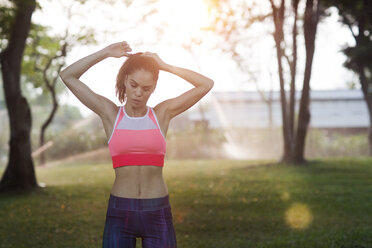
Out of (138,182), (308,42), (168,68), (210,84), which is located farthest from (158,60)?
(308,42)

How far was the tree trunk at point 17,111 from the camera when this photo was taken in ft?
40.2

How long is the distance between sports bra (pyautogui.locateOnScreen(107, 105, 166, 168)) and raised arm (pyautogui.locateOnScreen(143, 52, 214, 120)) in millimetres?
220

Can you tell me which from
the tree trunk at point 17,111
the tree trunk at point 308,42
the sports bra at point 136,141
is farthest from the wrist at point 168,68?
the tree trunk at point 308,42

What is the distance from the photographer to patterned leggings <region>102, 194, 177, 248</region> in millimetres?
3008

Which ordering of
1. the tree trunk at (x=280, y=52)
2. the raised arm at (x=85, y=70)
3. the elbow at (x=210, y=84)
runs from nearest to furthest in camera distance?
the raised arm at (x=85, y=70) < the elbow at (x=210, y=84) < the tree trunk at (x=280, y=52)

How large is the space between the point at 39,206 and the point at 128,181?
8.12 meters

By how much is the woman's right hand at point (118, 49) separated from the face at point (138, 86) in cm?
20

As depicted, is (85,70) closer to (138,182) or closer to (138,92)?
(138,92)

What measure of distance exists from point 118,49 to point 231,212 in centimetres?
719

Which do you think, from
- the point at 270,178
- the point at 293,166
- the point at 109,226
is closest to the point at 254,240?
the point at 109,226

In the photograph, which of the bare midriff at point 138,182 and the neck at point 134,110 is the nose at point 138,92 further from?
the bare midriff at point 138,182

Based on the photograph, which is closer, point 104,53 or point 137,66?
point 137,66

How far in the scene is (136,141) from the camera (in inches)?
119

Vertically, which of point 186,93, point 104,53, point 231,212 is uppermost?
point 104,53
